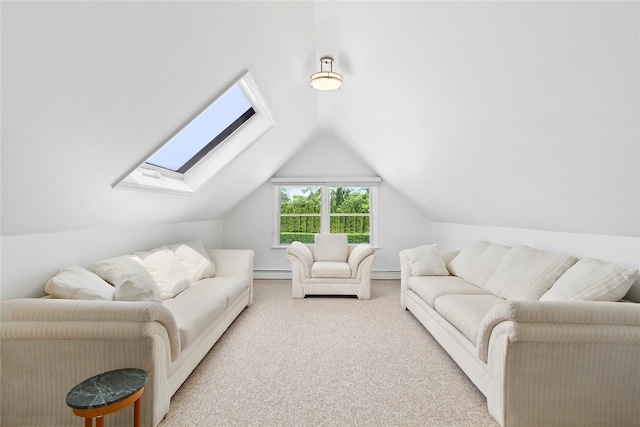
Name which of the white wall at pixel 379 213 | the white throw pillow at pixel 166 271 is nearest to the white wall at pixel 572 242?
the white wall at pixel 379 213

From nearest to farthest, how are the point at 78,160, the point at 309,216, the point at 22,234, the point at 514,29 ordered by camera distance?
the point at 514,29, the point at 78,160, the point at 22,234, the point at 309,216

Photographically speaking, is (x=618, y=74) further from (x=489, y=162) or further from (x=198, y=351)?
(x=198, y=351)

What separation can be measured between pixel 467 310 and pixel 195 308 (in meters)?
2.14

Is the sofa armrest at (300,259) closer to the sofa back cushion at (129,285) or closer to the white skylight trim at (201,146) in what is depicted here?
the white skylight trim at (201,146)

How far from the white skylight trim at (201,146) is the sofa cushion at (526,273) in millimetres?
2863

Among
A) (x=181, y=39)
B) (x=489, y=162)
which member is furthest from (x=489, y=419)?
(x=181, y=39)

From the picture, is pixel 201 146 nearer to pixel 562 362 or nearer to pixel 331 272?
pixel 331 272

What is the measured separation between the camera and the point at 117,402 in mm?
1274

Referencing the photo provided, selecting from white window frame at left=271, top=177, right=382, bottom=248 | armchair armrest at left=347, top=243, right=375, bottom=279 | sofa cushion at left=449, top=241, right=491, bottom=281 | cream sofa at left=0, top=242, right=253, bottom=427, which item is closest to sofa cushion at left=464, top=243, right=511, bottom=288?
sofa cushion at left=449, top=241, right=491, bottom=281

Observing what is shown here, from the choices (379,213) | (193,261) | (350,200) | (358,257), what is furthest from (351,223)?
(193,261)

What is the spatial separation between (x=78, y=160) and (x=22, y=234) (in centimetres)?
67

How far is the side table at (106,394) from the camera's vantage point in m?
1.22

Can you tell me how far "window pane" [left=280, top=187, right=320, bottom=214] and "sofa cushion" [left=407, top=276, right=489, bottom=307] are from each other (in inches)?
107

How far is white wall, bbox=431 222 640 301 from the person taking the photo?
6.75 feet
